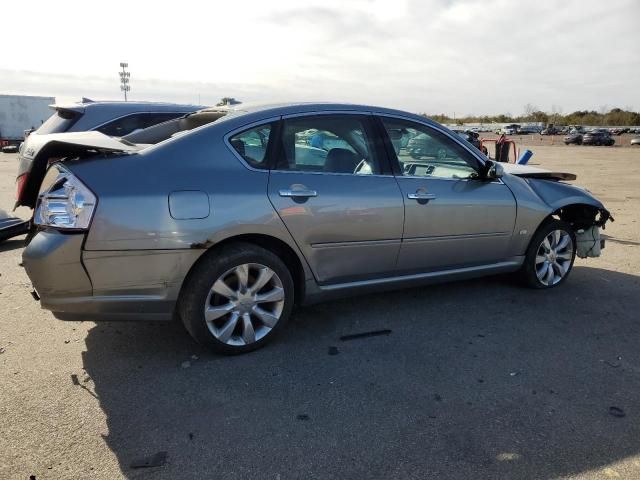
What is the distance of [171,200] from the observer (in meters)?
2.98

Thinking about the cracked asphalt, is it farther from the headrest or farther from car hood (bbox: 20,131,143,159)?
car hood (bbox: 20,131,143,159)

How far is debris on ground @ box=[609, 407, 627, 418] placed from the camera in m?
2.79

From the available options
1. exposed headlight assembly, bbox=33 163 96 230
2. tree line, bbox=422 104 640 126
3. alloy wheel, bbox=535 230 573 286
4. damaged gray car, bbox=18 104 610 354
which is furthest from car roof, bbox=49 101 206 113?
tree line, bbox=422 104 640 126

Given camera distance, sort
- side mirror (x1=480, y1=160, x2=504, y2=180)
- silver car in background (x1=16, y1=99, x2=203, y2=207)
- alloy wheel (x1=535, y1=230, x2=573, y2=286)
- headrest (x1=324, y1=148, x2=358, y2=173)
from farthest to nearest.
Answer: silver car in background (x1=16, y1=99, x2=203, y2=207) < alloy wheel (x1=535, y1=230, x2=573, y2=286) < side mirror (x1=480, y1=160, x2=504, y2=180) < headrest (x1=324, y1=148, x2=358, y2=173)

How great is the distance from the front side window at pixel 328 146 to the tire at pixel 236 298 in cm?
69

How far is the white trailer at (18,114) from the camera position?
93.3 ft

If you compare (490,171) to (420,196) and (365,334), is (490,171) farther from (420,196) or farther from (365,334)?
(365,334)

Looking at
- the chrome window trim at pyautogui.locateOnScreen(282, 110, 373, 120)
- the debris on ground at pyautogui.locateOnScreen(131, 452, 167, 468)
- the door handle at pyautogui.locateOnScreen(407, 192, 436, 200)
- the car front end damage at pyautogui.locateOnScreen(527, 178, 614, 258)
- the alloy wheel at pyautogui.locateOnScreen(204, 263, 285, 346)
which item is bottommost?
the debris on ground at pyautogui.locateOnScreen(131, 452, 167, 468)

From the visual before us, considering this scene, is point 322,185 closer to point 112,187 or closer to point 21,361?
point 112,187

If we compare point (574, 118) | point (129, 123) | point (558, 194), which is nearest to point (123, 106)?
point (129, 123)

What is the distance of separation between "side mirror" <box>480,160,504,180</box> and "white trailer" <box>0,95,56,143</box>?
29.7 metres

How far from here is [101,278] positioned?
9.59 ft

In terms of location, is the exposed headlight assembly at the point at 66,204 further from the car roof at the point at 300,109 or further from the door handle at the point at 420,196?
the door handle at the point at 420,196

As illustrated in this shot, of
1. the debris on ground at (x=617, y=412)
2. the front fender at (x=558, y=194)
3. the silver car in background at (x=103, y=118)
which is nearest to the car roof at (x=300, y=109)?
the front fender at (x=558, y=194)
